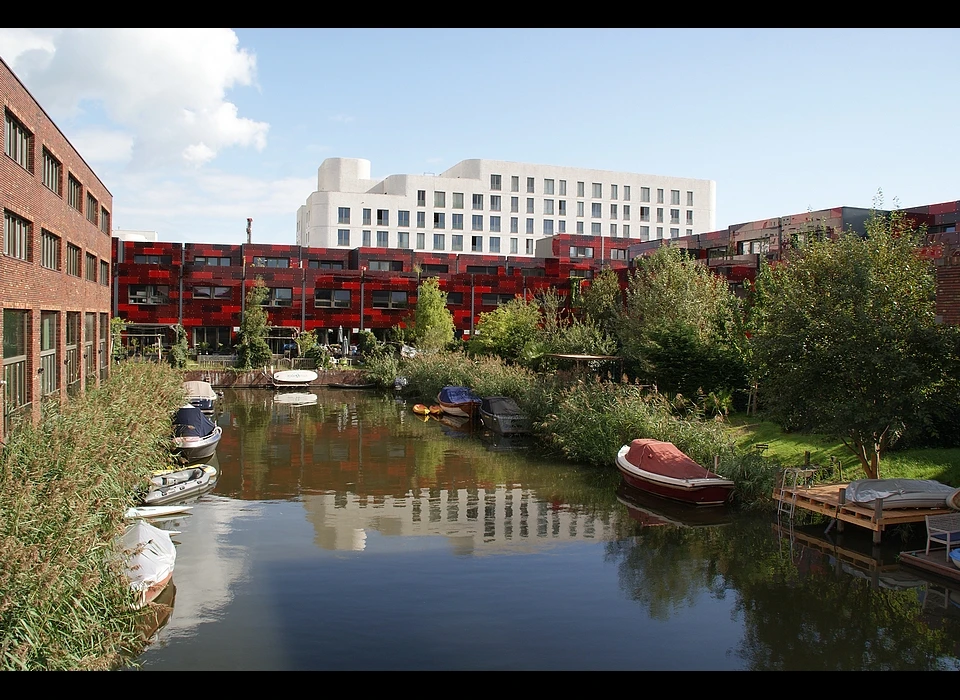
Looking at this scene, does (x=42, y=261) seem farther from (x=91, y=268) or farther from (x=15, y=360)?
(x=91, y=268)

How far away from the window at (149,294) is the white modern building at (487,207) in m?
21.1

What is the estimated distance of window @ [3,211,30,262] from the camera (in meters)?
17.0

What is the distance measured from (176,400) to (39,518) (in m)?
19.2

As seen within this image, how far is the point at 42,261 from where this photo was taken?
813 inches

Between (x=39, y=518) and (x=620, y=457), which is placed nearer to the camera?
(x=39, y=518)

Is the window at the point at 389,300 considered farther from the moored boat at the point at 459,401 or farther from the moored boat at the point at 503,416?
the moored boat at the point at 503,416

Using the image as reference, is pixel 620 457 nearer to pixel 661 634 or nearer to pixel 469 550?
pixel 469 550

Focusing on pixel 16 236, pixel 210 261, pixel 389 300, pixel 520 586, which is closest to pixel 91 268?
pixel 16 236

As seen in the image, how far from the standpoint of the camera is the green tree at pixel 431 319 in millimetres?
52625

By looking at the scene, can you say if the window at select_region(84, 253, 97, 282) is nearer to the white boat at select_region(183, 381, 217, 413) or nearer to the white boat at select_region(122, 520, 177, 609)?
the white boat at select_region(183, 381, 217, 413)

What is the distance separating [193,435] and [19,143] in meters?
9.62

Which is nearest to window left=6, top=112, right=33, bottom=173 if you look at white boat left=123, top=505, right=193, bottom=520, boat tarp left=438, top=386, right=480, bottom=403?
white boat left=123, top=505, right=193, bottom=520
